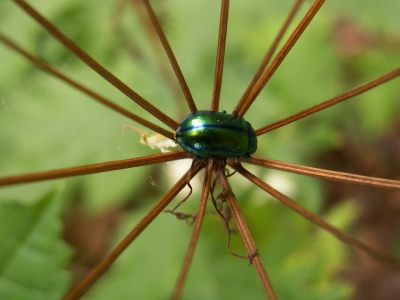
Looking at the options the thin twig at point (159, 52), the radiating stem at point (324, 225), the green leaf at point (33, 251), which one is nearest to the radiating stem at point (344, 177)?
the radiating stem at point (324, 225)

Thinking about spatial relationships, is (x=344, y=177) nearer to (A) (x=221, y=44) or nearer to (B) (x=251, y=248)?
(B) (x=251, y=248)

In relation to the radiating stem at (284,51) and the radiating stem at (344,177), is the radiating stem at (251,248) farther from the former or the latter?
the radiating stem at (284,51)

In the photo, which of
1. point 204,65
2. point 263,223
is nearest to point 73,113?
point 204,65

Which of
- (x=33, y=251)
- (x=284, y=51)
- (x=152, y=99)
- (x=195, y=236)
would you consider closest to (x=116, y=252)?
(x=195, y=236)

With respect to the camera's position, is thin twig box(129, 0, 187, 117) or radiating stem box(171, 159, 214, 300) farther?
thin twig box(129, 0, 187, 117)

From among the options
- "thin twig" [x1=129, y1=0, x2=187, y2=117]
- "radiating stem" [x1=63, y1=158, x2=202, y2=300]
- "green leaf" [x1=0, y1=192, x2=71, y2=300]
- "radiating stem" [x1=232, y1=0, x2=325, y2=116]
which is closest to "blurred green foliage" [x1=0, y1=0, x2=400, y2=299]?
"thin twig" [x1=129, y1=0, x2=187, y2=117]

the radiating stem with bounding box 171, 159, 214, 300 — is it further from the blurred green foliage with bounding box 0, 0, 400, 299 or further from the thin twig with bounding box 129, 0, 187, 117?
the thin twig with bounding box 129, 0, 187, 117
